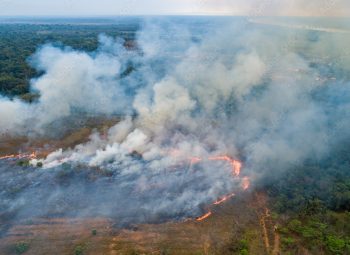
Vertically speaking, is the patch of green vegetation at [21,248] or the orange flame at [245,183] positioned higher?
the orange flame at [245,183]

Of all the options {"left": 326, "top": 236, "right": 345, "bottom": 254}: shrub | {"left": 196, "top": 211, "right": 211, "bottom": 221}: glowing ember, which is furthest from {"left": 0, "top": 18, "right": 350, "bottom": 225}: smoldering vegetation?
{"left": 326, "top": 236, "right": 345, "bottom": 254}: shrub

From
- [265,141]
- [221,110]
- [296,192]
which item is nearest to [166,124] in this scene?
[221,110]

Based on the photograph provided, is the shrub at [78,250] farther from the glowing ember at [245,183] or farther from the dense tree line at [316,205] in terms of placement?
the glowing ember at [245,183]

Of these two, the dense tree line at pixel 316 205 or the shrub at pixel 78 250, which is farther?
the dense tree line at pixel 316 205

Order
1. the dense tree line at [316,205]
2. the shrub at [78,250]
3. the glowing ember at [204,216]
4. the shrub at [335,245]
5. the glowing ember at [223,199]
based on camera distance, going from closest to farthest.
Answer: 1. the shrub at [78,250]
2. the shrub at [335,245]
3. the dense tree line at [316,205]
4. the glowing ember at [204,216]
5. the glowing ember at [223,199]

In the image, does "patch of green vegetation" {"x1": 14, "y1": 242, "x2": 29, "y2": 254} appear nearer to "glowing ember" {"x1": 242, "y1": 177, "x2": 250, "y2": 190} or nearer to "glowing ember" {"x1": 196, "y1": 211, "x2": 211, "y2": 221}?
"glowing ember" {"x1": 196, "y1": 211, "x2": 211, "y2": 221}

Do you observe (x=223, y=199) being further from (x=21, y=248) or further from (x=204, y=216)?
(x=21, y=248)

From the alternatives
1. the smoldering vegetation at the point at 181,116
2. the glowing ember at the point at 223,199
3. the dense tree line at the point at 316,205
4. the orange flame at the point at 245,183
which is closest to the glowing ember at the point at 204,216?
the smoldering vegetation at the point at 181,116

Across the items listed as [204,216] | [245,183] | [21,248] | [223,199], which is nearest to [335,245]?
[223,199]

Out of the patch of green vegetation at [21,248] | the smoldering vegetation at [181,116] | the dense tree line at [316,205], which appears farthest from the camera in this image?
the smoldering vegetation at [181,116]

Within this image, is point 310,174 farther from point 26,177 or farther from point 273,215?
point 26,177
